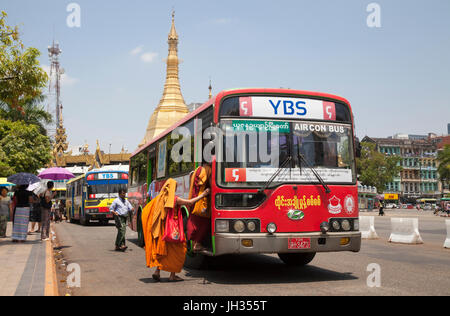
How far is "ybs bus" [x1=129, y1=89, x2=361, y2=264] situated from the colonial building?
10871 cm

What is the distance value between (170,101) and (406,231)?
63489mm

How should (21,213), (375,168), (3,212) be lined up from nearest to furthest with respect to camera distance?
(21,213) → (3,212) → (375,168)

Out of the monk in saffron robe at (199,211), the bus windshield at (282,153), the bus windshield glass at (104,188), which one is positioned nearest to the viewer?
the bus windshield at (282,153)

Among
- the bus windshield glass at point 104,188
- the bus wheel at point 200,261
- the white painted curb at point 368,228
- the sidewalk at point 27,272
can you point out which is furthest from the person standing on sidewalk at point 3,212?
the white painted curb at point 368,228

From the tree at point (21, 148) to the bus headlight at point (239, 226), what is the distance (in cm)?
3177

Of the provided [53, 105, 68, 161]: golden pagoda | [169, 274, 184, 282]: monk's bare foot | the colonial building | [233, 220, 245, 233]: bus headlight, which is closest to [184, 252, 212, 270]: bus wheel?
[169, 274, 184, 282]: monk's bare foot

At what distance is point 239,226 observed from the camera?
25.9 feet

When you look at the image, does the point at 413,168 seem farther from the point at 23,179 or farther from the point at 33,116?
the point at 23,179

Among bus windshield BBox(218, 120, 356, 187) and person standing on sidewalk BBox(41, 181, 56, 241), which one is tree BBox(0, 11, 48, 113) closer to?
person standing on sidewalk BBox(41, 181, 56, 241)

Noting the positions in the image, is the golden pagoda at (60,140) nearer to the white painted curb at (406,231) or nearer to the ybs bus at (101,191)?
the ybs bus at (101,191)

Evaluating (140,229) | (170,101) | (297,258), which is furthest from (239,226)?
(170,101)

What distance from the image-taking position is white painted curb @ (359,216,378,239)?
60.9 feet

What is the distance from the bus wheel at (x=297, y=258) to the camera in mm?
10008
